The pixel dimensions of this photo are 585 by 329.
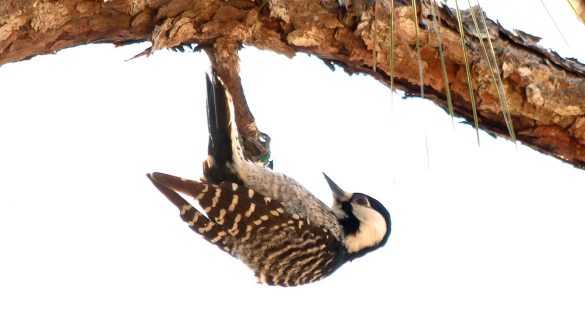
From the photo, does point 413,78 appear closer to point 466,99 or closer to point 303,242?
point 466,99

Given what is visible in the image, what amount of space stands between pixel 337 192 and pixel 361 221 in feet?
0.89

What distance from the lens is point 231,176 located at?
146 inches

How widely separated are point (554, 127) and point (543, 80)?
181 mm

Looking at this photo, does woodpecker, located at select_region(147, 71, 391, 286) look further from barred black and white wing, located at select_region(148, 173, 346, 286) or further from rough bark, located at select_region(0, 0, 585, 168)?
rough bark, located at select_region(0, 0, 585, 168)

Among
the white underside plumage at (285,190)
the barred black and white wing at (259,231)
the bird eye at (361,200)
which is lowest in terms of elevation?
the barred black and white wing at (259,231)

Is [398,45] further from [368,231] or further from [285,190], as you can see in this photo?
[368,231]

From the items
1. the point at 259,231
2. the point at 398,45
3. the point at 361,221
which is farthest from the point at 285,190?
the point at 398,45

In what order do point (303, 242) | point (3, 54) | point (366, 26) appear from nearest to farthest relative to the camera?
point (3, 54), point (366, 26), point (303, 242)

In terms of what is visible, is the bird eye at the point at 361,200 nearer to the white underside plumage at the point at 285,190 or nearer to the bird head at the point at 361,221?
the bird head at the point at 361,221

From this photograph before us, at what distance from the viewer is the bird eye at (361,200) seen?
168 inches

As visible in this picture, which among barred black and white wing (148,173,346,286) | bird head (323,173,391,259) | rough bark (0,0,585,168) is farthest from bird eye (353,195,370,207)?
rough bark (0,0,585,168)

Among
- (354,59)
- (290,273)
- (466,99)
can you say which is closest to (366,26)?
(354,59)

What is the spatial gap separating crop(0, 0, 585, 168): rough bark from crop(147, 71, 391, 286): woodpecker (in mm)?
423

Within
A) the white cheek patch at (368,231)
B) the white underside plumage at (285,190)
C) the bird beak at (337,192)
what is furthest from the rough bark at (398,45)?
the bird beak at (337,192)
